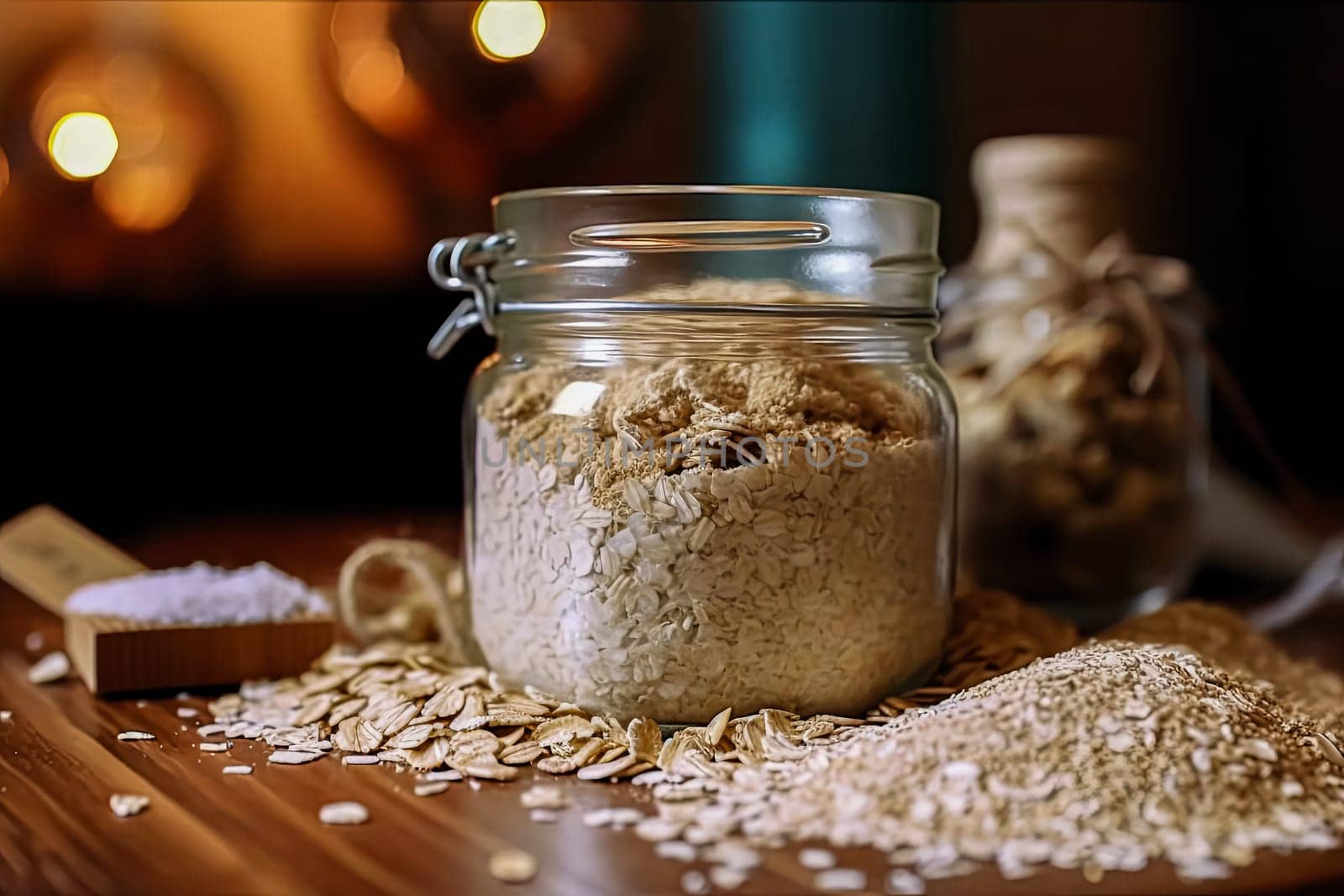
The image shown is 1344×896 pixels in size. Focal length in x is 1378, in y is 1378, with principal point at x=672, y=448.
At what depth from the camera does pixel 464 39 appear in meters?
Answer: 1.26

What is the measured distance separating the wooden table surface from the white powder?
94 mm

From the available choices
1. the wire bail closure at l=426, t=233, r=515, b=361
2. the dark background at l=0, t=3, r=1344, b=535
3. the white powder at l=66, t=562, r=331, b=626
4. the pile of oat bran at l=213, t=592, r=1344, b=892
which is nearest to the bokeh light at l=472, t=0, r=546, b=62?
the dark background at l=0, t=3, r=1344, b=535

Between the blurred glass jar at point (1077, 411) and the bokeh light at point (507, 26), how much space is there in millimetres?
436

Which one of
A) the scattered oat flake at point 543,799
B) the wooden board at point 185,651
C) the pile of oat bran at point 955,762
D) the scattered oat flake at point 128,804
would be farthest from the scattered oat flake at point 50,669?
the scattered oat flake at point 543,799

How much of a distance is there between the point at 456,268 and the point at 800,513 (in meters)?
0.28

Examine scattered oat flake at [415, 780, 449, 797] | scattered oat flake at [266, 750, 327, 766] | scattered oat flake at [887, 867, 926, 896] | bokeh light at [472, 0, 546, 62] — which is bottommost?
scattered oat flake at [266, 750, 327, 766]

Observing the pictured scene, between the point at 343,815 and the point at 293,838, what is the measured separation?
3 cm

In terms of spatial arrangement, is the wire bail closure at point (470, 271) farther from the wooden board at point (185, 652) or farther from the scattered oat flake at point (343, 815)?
the scattered oat flake at point (343, 815)

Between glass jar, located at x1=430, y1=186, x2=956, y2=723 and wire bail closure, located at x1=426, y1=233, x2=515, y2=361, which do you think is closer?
glass jar, located at x1=430, y1=186, x2=956, y2=723

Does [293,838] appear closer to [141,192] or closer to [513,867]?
[513,867]

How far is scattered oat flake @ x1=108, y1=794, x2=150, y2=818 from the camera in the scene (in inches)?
26.4

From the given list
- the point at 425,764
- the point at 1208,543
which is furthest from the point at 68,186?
the point at 1208,543

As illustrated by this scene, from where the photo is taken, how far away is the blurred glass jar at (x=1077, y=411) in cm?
107

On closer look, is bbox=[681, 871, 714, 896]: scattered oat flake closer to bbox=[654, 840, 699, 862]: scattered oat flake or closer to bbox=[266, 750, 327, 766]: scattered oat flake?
bbox=[654, 840, 699, 862]: scattered oat flake
